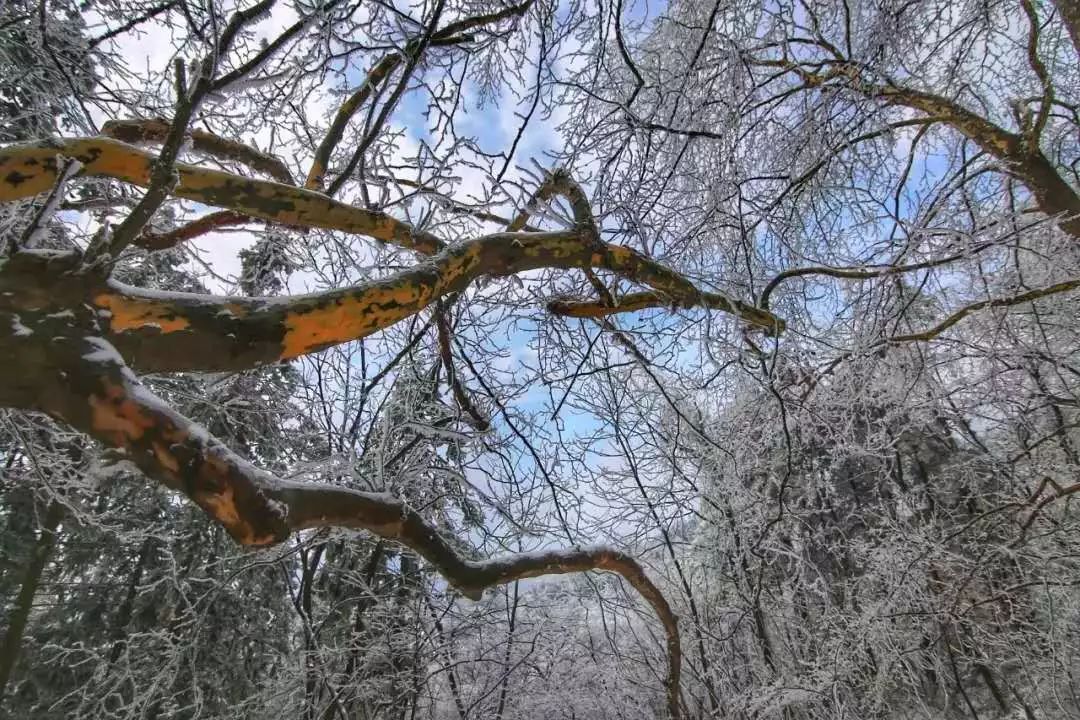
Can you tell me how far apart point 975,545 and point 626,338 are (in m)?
3.08

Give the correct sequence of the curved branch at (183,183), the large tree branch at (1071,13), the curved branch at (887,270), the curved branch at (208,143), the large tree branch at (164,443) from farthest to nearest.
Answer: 1. the large tree branch at (1071,13)
2. the curved branch at (208,143)
3. the curved branch at (887,270)
4. the curved branch at (183,183)
5. the large tree branch at (164,443)

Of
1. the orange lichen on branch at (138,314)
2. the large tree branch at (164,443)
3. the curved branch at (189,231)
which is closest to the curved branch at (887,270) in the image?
the large tree branch at (164,443)

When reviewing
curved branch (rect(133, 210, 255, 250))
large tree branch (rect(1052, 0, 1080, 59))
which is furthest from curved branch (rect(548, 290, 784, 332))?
large tree branch (rect(1052, 0, 1080, 59))

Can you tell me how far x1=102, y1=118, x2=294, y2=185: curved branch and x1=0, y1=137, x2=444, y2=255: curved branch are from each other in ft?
1.90

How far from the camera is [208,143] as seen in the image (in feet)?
8.64

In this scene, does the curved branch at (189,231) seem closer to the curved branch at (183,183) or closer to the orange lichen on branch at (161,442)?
the curved branch at (183,183)

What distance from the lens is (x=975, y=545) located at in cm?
402

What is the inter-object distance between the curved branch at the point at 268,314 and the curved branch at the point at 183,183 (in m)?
0.37

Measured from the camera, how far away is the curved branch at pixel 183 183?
1491 millimetres

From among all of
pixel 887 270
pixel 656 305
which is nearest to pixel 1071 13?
pixel 887 270

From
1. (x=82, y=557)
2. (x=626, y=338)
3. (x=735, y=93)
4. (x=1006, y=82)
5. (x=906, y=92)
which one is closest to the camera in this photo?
(x=735, y=93)

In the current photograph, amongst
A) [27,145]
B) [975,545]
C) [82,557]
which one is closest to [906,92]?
[975,545]

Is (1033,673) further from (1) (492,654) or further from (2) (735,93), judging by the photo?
(2) (735,93)

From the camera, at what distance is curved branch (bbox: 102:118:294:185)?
2488mm
